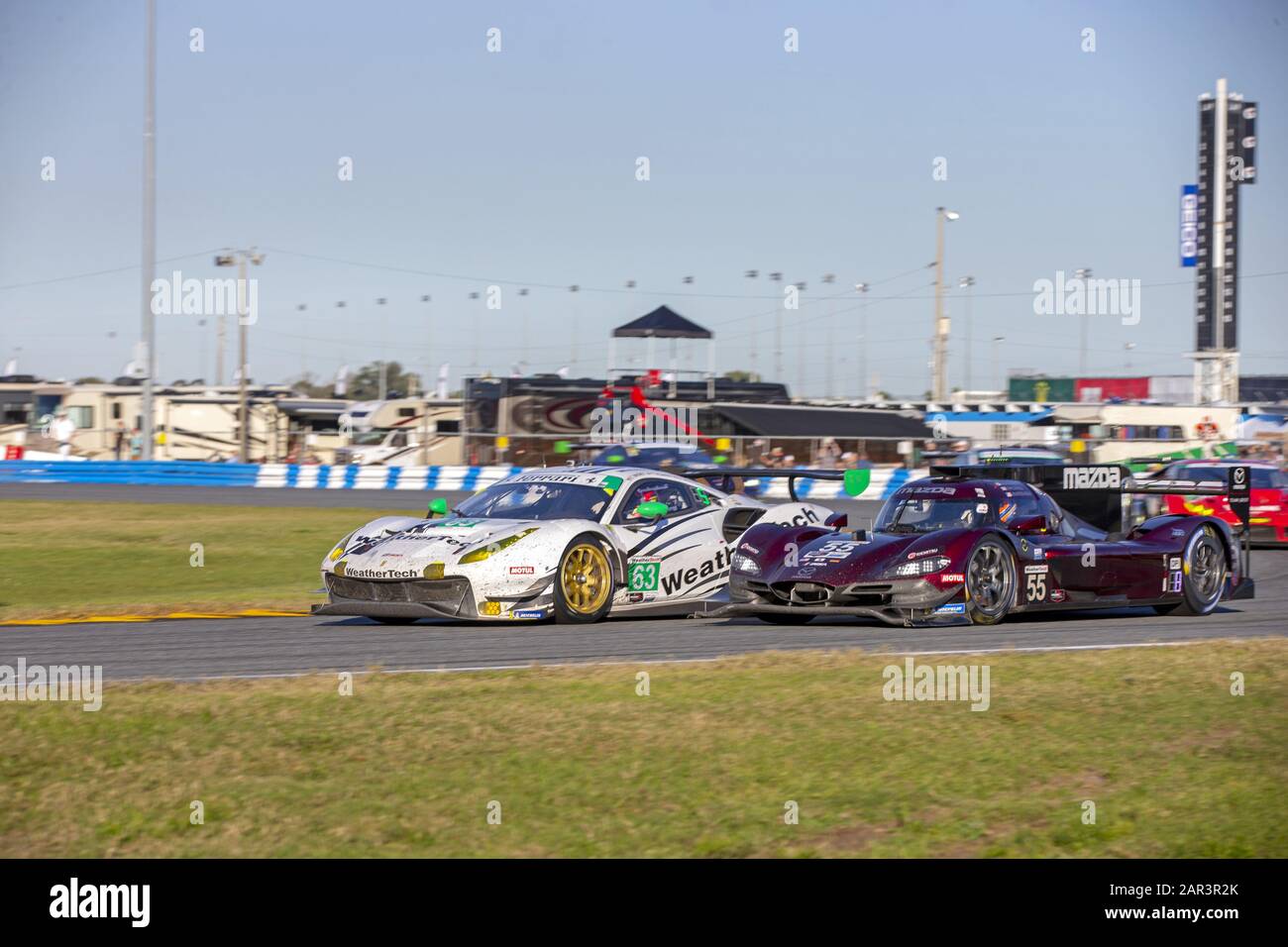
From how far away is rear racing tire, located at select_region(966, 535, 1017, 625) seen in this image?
11234 millimetres

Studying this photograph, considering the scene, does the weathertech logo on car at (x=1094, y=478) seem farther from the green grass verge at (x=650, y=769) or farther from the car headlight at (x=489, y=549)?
the green grass verge at (x=650, y=769)

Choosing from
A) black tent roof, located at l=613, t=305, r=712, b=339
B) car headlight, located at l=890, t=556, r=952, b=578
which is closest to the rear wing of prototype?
car headlight, located at l=890, t=556, r=952, b=578

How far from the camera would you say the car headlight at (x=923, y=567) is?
36.2ft

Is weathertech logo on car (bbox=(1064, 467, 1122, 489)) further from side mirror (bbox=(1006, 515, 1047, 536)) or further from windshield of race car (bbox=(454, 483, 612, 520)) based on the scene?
windshield of race car (bbox=(454, 483, 612, 520))

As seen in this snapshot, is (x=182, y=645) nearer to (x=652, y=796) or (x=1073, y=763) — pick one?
(x=652, y=796)

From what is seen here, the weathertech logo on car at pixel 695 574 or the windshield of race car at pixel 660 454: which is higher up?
the windshield of race car at pixel 660 454

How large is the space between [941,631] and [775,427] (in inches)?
1194

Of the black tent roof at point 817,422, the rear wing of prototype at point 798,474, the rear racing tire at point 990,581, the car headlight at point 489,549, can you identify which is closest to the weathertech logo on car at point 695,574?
the rear wing of prototype at point 798,474

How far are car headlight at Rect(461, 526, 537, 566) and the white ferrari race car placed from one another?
0.4 inches

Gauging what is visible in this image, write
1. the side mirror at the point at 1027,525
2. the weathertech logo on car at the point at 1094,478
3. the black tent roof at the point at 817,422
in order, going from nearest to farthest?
the side mirror at the point at 1027,525 → the weathertech logo on car at the point at 1094,478 → the black tent roof at the point at 817,422

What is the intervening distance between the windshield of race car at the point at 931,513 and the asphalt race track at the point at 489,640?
0.94 meters

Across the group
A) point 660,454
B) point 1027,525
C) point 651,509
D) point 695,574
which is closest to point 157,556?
point 660,454

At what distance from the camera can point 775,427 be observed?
1609 inches

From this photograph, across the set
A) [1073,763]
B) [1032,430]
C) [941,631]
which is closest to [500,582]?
[941,631]
